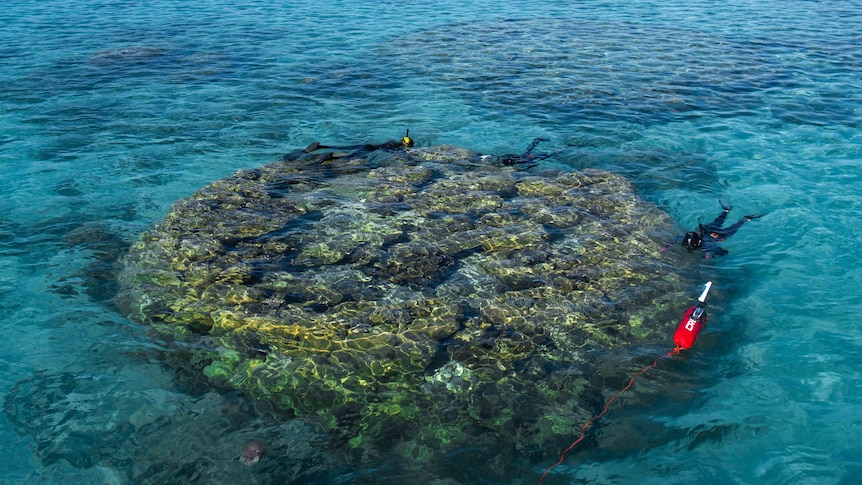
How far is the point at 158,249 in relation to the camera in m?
11.1

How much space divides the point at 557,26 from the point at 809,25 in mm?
14480

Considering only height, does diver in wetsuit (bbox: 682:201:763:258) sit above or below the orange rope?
above

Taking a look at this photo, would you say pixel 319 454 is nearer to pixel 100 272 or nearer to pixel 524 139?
pixel 100 272

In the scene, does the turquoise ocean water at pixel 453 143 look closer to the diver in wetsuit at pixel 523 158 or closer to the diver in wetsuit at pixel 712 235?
the diver in wetsuit at pixel 712 235

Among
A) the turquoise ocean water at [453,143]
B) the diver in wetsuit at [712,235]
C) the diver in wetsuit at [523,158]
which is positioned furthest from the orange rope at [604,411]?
the diver in wetsuit at [523,158]

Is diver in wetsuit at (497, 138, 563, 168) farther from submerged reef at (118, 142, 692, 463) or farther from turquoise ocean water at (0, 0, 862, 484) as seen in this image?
submerged reef at (118, 142, 692, 463)

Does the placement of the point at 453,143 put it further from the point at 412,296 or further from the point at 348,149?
the point at 412,296

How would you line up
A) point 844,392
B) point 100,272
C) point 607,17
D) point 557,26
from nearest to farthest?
point 844,392, point 100,272, point 557,26, point 607,17

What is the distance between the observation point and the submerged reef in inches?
318

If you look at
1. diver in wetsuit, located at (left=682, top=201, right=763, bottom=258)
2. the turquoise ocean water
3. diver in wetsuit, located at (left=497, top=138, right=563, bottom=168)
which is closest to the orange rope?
the turquoise ocean water

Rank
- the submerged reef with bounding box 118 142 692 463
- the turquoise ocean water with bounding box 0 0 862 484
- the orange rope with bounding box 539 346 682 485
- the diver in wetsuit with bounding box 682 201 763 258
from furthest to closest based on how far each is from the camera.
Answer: the diver in wetsuit with bounding box 682 201 763 258
the submerged reef with bounding box 118 142 692 463
the turquoise ocean water with bounding box 0 0 862 484
the orange rope with bounding box 539 346 682 485

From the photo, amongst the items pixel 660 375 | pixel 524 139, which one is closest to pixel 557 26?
pixel 524 139

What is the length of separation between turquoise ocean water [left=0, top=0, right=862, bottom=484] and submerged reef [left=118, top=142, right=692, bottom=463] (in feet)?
1.72

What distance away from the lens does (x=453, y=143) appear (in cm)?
1752
